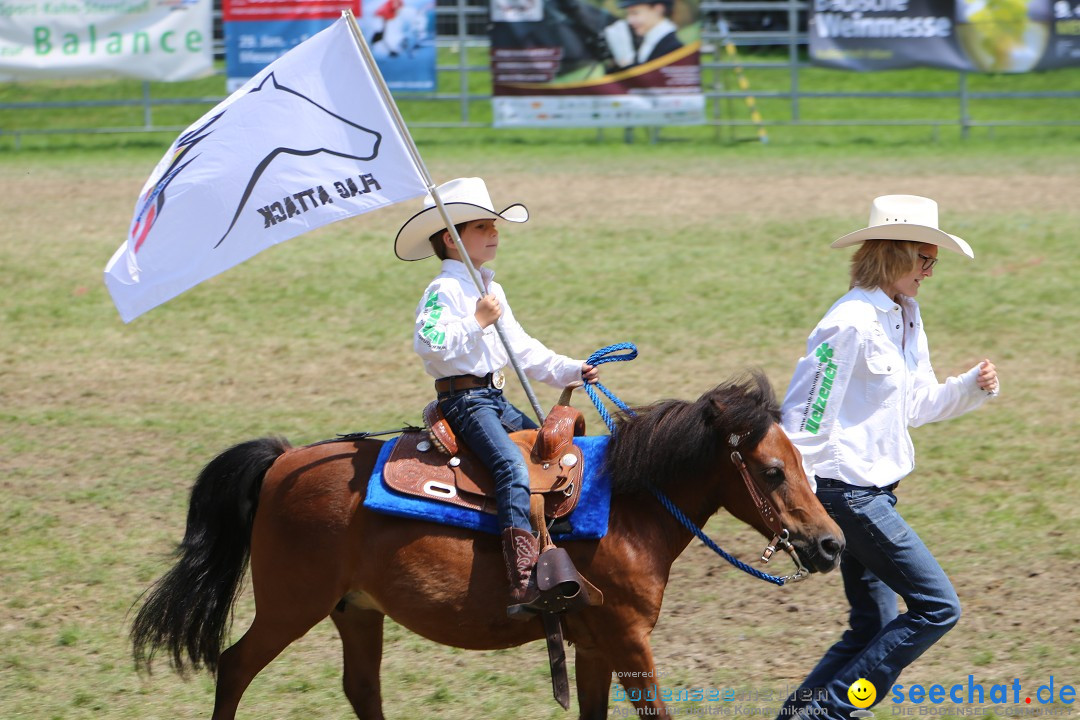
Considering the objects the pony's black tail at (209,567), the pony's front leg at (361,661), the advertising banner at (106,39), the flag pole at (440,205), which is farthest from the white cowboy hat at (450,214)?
the advertising banner at (106,39)

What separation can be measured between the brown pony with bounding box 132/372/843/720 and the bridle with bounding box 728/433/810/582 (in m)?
0.02

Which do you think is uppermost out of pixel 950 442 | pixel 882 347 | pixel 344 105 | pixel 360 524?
pixel 344 105

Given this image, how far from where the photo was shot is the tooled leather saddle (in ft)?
14.6

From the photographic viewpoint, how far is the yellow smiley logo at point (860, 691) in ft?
14.3

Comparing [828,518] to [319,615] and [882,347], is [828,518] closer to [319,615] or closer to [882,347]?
[882,347]

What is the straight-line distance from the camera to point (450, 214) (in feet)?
15.5

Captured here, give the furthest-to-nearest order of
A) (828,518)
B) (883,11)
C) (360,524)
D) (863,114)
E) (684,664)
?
(863,114)
(883,11)
(684,664)
(360,524)
(828,518)

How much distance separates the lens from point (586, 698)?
4676 mm

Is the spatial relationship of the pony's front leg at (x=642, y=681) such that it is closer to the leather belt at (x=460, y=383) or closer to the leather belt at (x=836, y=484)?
the leather belt at (x=836, y=484)

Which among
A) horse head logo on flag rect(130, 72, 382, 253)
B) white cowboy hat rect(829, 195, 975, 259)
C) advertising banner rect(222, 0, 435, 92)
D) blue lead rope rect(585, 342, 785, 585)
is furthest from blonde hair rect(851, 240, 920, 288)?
advertising banner rect(222, 0, 435, 92)

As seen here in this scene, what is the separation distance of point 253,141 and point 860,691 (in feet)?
9.74

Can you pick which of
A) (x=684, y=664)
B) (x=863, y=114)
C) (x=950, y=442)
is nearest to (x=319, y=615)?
(x=684, y=664)

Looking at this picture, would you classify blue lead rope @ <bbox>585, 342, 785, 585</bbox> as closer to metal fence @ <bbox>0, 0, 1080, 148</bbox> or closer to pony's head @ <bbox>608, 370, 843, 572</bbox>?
pony's head @ <bbox>608, 370, 843, 572</bbox>

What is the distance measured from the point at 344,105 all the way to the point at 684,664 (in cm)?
278
